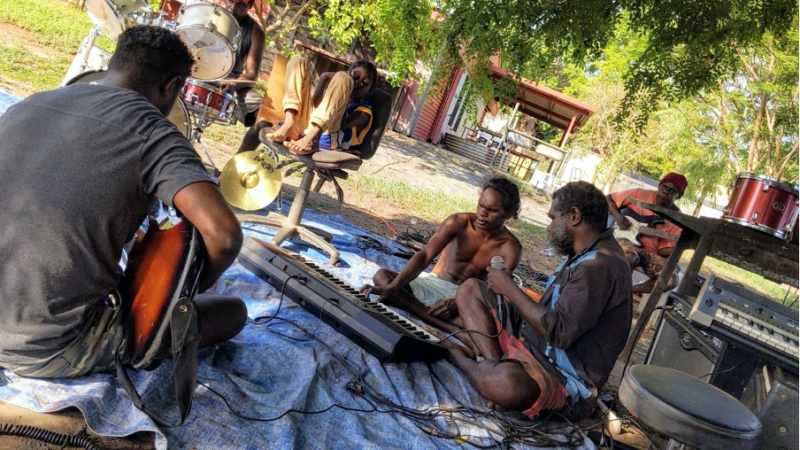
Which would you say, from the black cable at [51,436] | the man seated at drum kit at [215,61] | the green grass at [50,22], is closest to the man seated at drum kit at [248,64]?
the man seated at drum kit at [215,61]

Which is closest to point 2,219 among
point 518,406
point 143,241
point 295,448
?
point 143,241

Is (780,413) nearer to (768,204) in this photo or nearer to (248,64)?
(768,204)

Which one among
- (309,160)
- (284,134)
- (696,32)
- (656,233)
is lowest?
(309,160)

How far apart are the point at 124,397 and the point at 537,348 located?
2208 mm

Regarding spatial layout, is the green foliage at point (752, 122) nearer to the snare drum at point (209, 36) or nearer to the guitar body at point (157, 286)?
the snare drum at point (209, 36)

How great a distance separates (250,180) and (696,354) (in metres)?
3.77

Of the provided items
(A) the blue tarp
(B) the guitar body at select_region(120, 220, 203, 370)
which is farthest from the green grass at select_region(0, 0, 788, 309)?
(B) the guitar body at select_region(120, 220, 203, 370)

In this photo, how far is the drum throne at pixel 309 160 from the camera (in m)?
4.66

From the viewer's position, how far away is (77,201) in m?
1.77

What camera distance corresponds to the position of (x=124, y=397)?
211 centimetres

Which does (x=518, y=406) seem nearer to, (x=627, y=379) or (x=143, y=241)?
(x=627, y=379)

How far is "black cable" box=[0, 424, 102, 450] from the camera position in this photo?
182 centimetres

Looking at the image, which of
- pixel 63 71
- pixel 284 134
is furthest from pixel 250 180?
pixel 63 71

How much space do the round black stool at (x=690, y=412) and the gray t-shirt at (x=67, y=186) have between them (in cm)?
167
